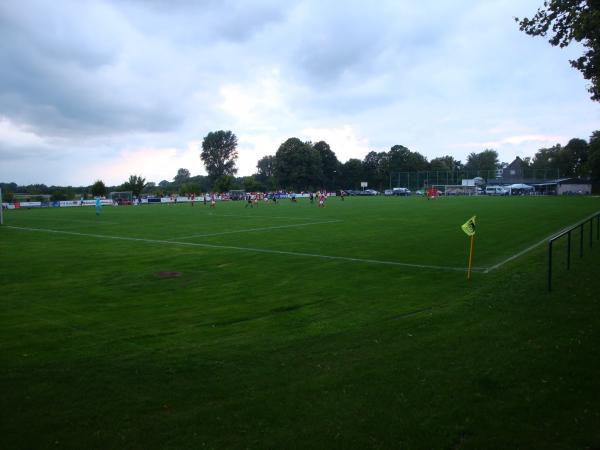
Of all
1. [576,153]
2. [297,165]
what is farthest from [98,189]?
[576,153]

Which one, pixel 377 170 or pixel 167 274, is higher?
pixel 377 170

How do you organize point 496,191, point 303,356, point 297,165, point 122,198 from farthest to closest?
point 297,165 < point 496,191 < point 122,198 < point 303,356

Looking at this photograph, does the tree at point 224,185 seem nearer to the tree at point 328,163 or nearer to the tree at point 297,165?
the tree at point 297,165

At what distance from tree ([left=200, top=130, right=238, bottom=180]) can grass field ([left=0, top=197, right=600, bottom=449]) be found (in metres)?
128

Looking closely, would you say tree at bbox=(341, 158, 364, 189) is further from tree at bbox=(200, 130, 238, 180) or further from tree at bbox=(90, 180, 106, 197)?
tree at bbox=(90, 180, 106, 197)

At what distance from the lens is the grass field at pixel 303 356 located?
15.7 ft

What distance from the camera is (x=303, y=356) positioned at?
6.98 m

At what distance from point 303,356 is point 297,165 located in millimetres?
114472

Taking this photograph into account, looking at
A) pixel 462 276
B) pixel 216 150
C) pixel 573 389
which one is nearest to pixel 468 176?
pixel 216 150

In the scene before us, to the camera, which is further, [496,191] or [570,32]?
[496,191]

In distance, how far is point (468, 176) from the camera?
4594 inches

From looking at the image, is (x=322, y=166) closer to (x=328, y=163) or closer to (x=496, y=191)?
(x=328, y=163)

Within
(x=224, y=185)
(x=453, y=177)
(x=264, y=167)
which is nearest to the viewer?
(x=224, y=185)

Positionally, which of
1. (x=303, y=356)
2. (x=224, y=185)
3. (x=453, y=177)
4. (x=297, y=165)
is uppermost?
(x=297, y=165)
